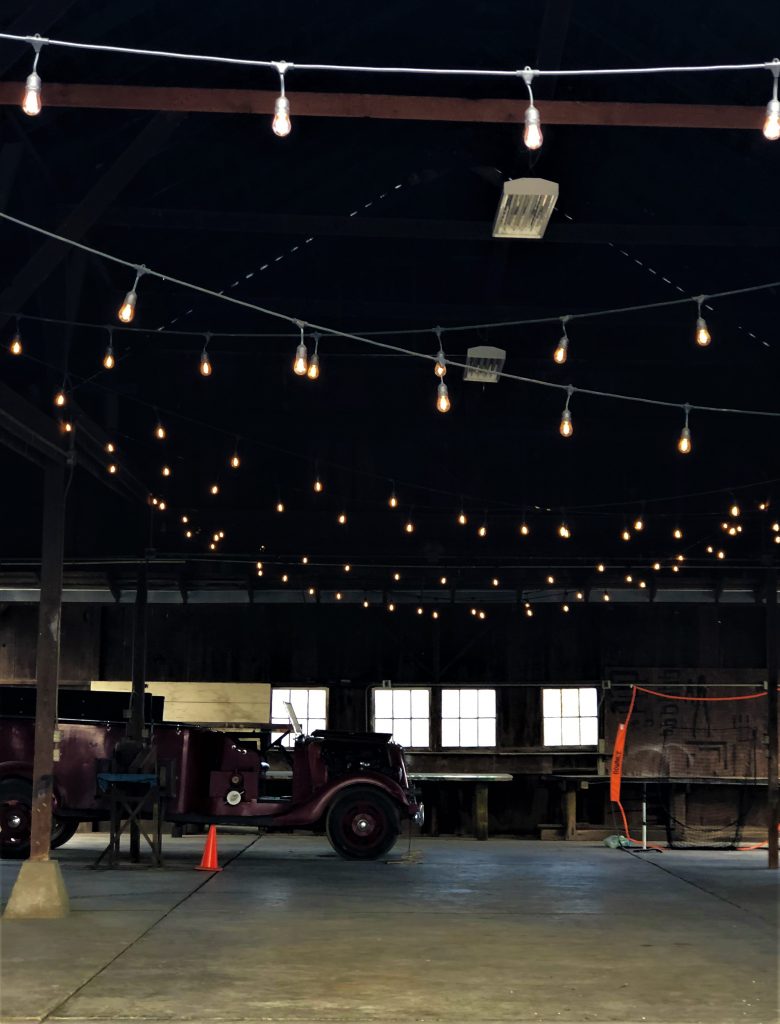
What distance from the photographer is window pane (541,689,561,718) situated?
76.8 ft

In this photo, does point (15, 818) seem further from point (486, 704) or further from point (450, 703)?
point (486, 704)

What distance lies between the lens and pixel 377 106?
7.70 m

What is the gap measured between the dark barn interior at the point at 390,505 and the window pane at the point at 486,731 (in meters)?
0.04

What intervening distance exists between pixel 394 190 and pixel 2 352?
452 centimetres

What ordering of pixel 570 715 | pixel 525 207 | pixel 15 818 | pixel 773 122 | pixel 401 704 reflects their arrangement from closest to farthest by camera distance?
pixel 773 122, pixel 525 207, pixel 15 818, pixel 570 715, pixel 401 704

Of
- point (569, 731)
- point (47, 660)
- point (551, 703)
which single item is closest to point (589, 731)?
point (569, 731)

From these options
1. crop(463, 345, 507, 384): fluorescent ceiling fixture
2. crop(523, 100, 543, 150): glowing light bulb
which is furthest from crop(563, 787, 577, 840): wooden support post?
crop(523, 100, 543, 150): glowing light bulb

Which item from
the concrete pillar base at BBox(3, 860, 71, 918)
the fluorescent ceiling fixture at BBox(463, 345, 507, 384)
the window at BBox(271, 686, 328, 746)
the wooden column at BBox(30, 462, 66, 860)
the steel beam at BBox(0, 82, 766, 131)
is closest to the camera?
the steel beam at BBox(0, 82, 766, 131)

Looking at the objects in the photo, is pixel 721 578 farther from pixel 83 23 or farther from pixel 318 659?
pixel 83 23

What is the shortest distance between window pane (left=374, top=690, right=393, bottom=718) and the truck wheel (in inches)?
272

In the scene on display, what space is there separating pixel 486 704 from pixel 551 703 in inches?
45.9

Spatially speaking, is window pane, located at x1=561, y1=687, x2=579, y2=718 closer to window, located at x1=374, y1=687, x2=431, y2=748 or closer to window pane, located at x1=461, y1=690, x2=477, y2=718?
window pane, located at x1=461, y1=690, x2=477, y2=718

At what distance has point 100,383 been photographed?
49.2ft

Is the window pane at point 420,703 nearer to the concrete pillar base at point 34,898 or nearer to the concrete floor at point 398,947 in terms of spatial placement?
the concrete floor at point 398,947
